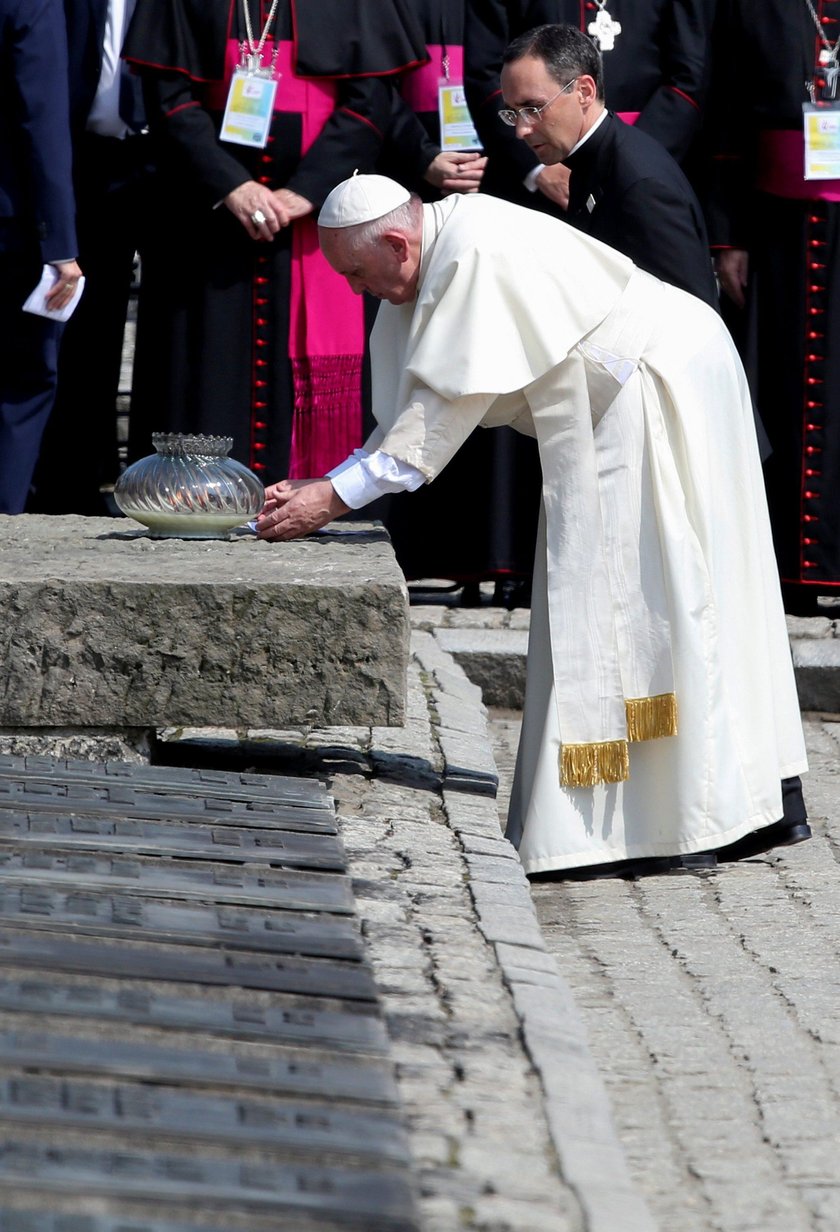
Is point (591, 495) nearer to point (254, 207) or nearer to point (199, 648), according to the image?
point (199, 648)

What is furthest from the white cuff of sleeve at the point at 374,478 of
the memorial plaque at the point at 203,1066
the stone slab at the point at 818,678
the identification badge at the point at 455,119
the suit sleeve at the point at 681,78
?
the identification badge at the point at 455,119

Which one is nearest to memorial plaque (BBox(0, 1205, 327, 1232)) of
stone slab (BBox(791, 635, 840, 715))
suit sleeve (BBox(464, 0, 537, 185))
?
stone slab (BBox(791, 635, 840, 715))

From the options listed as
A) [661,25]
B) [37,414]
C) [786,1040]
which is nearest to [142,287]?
[37,414]

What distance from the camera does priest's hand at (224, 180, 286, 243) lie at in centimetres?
652

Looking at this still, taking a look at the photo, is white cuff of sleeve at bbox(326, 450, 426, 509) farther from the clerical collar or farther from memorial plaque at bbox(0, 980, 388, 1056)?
memorial plaque at bbox(0, 980, 388, 1056)

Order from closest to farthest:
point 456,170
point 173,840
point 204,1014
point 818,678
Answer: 1. point 204,1014
2. point 173,840
3. point 818,678
4. point 456,170

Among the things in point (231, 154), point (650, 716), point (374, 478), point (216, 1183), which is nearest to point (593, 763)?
point (650, 716)

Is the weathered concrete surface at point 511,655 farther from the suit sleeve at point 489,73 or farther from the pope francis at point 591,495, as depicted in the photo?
the pope francis at point 591,495

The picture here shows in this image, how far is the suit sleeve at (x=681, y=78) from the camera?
668cm

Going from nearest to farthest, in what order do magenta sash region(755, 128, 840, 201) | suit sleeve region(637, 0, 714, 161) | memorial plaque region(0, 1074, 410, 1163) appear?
memorial plaque region(0, 1074, 410, 1163) < suit sleeve region(637, 0, 714, 161) < magenta sash region(755, 128, 840, 201)

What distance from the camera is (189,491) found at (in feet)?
15.0

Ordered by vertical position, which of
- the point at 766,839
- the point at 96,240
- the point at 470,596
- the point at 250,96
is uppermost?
the point at 250,96

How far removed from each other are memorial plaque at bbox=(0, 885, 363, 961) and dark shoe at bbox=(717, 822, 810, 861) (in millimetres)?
1924

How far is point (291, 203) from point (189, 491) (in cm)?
229
